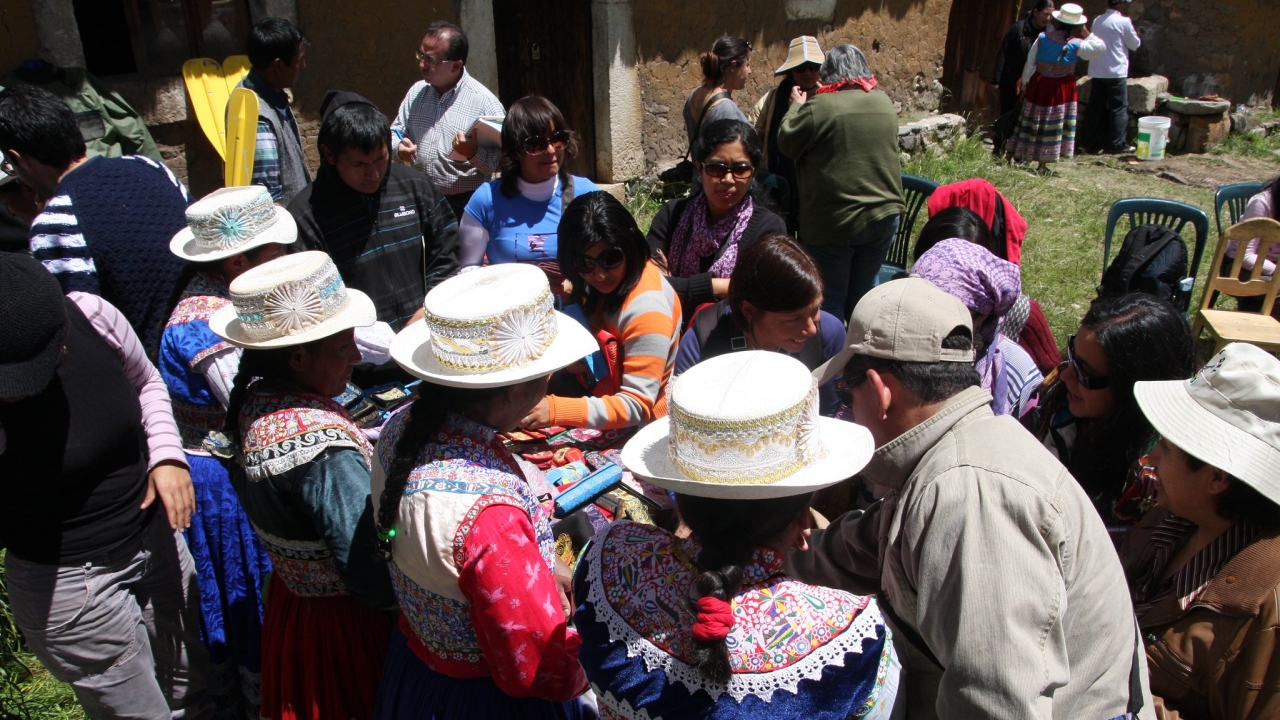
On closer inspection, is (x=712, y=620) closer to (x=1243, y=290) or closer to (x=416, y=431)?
(x=416, y=431)

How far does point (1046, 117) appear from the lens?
30.9ft

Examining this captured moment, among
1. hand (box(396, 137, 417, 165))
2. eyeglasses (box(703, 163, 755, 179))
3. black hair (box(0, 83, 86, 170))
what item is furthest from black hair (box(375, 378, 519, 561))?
hand (box(396, 137, 417, 165))

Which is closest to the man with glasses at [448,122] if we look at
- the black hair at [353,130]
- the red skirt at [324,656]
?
the black hair at [353,130]

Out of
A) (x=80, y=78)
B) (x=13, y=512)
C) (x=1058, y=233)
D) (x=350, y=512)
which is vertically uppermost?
(x=80, y=78)

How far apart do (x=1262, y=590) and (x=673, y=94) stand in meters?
6.86

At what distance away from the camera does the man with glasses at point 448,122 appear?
4750 millimetres

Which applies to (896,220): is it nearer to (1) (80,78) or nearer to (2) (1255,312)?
(2) (1255,312)

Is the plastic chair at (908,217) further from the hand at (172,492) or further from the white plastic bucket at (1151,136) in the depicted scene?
the white plastic bucket at (1151,136)

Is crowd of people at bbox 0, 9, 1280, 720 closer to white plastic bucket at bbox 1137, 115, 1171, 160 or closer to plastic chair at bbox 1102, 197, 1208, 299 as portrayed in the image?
plastic chair at bbox 1102, 197, 1208, 299

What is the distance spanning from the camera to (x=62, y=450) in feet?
7.39

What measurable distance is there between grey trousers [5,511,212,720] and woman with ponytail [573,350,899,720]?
5.32ft

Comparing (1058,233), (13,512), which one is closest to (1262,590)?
(13,512)

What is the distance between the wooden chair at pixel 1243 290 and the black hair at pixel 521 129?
3.70 meters

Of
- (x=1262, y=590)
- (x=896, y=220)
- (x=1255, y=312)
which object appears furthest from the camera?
(x=1255, y=312)
